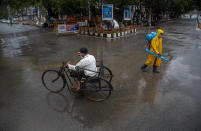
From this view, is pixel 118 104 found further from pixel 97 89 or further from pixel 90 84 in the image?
pixel 90 84

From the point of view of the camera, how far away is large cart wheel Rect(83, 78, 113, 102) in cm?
385

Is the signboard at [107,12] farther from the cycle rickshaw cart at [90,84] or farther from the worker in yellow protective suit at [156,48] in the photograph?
the cycle rickshaw cart at [90,84]

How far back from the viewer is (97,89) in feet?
13.4

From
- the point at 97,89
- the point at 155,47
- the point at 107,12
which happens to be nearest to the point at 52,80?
the point at 97,89

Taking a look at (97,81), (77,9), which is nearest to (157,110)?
(97,81)

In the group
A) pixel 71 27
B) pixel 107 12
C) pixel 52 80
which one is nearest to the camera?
pixel 52 80

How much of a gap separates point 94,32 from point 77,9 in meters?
15.4

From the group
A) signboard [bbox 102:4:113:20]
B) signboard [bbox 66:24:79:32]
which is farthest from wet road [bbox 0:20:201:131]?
signboard [bbox 66:24:79:32]

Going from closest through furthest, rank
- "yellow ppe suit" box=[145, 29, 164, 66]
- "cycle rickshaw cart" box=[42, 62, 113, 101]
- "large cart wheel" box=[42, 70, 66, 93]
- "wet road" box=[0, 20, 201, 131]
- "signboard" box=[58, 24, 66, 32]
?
1. "wet road" box=[0, 20, 201, 131]
2. "cycle rickshaw cart" box=[42, 62, 113, 101]
3. "large cart wheel" box=[42, 70, 66, 93]
4. "yellow ppe suit" box=[145, 29, 164, 66]
5. "signboard" box=[58, 24, 66, 32]

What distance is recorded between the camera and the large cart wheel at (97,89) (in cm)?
385

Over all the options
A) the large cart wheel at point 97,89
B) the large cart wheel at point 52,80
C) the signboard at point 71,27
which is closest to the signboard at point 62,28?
the signboard at point 71,27

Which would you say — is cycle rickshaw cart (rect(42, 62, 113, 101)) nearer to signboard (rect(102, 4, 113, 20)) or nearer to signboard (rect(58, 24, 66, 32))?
signboard (rect(102, 4, 113, 20))

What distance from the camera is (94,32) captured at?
582 inches

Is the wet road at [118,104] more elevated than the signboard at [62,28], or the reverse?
the signboard at [62,28]
